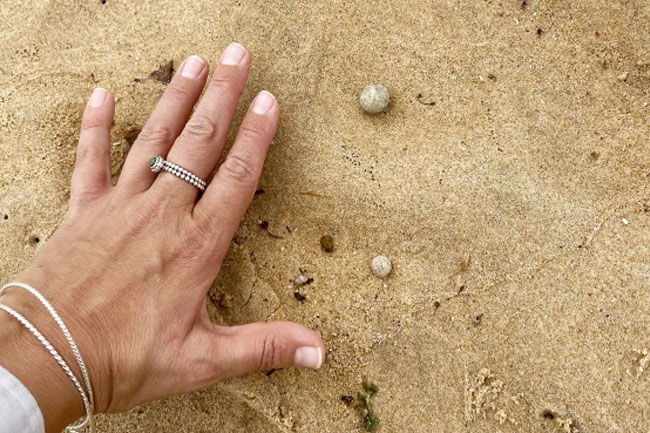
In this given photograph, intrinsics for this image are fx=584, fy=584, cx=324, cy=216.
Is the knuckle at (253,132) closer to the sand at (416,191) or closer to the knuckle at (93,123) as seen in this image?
the sand at (416,191)

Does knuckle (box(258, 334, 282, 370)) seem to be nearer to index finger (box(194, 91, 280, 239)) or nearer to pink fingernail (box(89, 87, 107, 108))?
index finger (box(194, 91, 280, 239))

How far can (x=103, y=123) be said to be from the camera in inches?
107

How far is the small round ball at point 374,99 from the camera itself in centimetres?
270

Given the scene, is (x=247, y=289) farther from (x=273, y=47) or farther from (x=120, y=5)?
(x=120, y=5)

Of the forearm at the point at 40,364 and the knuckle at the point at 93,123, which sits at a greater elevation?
the knuckle at the point at 93,123

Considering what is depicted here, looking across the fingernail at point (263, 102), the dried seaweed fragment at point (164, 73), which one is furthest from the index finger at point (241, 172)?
the dried seaweed fragment at point (164, 73)

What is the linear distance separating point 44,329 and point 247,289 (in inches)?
34.7

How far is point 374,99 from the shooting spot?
270cm

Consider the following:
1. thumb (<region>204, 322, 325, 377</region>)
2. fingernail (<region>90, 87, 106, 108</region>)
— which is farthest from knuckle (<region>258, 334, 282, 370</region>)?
fingernail (<region>90, 87, 106, 108</region>)

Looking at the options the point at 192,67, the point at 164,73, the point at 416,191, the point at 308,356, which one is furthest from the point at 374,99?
the point at 308,356

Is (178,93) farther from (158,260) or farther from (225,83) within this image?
(158,260)

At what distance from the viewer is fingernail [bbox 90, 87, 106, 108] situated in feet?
8.94

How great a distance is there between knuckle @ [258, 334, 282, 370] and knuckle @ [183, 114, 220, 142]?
90 cm

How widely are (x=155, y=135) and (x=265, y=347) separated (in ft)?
3.50
